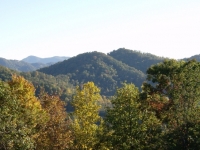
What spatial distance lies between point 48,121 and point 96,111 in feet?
20.2

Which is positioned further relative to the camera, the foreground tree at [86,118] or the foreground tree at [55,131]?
the foreground tree at [86,118]

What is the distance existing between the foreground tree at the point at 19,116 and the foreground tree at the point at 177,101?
14.6 meters

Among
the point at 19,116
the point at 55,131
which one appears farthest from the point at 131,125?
the point at 19,116

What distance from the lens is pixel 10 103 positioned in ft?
83.0

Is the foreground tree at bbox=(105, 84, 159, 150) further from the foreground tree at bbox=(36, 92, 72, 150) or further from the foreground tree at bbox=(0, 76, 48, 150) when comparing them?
the foreground tree at bbox=(0, 76, 48, 150)

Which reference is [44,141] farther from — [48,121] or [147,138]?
[147,138]

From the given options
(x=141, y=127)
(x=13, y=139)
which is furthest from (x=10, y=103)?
(x=141, y=127)

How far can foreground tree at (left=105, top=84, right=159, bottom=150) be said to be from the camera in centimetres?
3006

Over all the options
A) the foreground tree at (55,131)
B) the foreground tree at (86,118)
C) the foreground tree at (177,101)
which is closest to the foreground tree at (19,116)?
the foreground tree at (55,131)

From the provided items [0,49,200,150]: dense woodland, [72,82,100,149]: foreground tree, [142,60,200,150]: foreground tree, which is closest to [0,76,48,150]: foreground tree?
[0,49,200,150]: dense woodland

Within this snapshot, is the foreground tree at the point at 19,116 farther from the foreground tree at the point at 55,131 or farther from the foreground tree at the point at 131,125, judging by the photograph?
the foreground tree at the point at 131,125

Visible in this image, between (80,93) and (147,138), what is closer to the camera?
(147,138)

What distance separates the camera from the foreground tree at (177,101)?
28.3 metres

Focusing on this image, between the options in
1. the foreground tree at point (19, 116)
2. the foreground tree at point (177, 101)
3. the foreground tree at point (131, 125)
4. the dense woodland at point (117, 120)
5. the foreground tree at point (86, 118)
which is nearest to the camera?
the foreground tree at point (19, 116)
